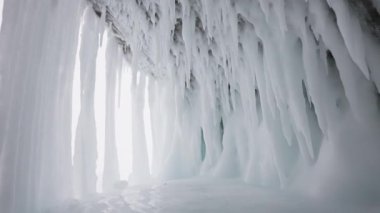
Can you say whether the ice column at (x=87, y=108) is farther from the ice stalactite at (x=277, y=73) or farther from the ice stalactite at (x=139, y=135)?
the ice stalactite at (x=139, y=135)

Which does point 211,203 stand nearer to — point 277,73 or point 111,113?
point 277,73

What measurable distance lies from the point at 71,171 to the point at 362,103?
324 cm

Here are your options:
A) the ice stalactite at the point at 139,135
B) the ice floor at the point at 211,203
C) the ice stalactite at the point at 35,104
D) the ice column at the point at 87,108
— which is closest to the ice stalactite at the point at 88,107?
the ice column at the point at 87,108

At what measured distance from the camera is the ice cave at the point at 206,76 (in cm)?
260

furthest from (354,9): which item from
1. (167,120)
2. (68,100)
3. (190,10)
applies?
(167,120)

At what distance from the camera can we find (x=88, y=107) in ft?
14.4

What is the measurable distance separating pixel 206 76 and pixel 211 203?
3.13 metres

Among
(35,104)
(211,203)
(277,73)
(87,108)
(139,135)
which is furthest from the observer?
(139,135)

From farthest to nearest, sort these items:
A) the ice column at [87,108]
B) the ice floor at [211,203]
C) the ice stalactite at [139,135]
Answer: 1. the ice stalactite at [139,135]
2. the ice column at [87,108]
3. the ice floor at [211,203]

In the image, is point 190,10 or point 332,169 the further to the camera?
point 190,10

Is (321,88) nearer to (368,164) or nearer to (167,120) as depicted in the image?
(368,164)

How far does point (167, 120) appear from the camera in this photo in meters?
7.16

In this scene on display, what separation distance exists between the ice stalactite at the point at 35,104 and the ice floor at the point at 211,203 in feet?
1.32

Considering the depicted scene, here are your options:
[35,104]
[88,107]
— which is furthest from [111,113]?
[35,104]
